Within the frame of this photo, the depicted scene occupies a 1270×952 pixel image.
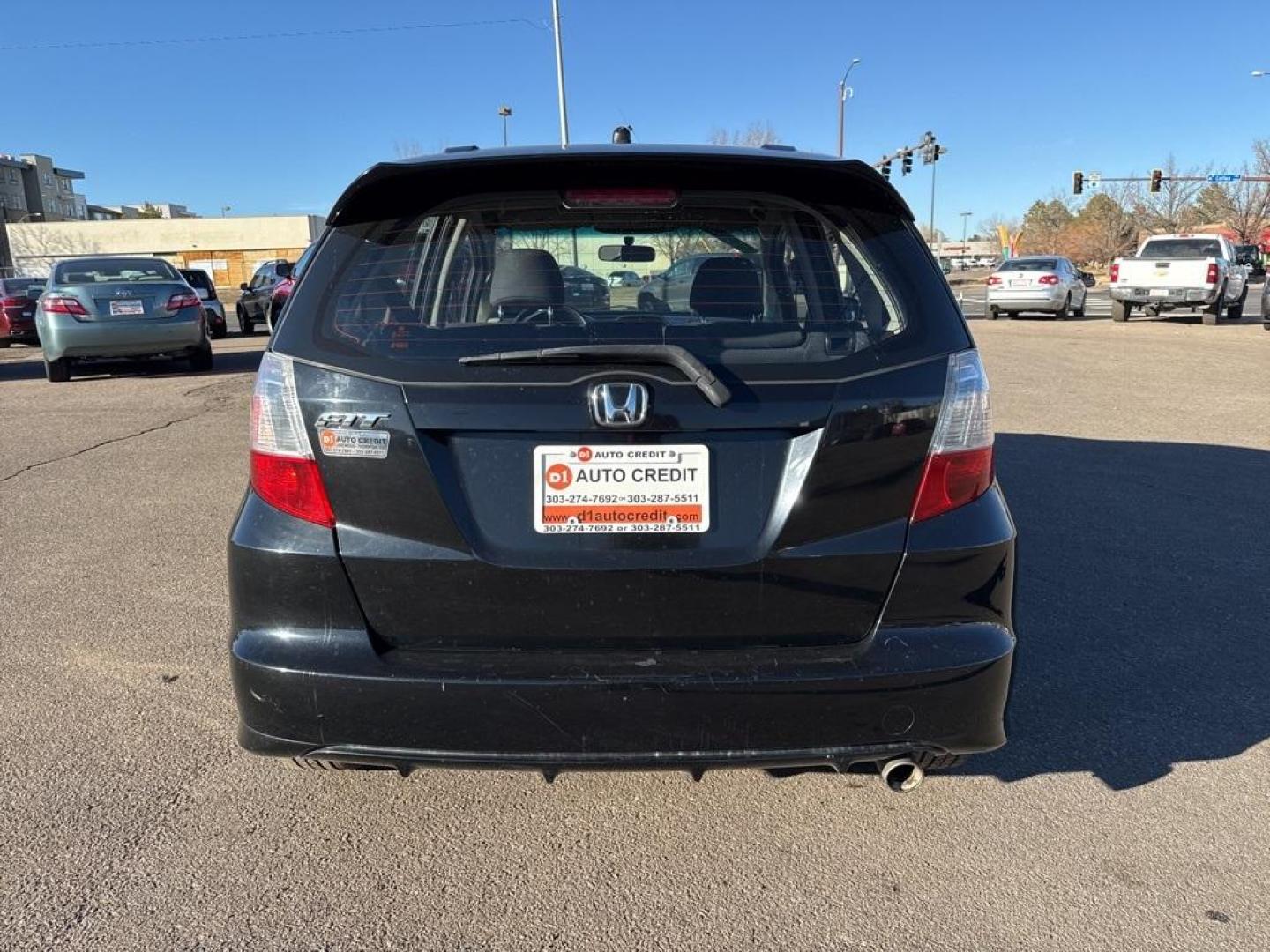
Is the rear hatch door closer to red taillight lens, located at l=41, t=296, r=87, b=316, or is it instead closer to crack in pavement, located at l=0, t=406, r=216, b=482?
crack in pavement, located at l=0, t=406, r=216, b=482

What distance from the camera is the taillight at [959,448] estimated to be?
2203 mm

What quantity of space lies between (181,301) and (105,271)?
1193 millimetres

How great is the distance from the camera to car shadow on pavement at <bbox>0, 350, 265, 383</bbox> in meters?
13.6

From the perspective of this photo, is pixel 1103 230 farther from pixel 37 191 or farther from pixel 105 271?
pixel 37 191

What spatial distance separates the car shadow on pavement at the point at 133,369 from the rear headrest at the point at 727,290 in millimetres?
12361

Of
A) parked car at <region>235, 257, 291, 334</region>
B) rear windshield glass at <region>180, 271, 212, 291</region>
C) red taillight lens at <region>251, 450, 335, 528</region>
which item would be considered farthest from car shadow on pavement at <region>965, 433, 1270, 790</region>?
rear windshield glass at <region>180, 271, 212, 291</region>

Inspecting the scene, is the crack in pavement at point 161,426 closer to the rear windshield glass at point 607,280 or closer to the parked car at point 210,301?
the rear windshield glass at point 607,280

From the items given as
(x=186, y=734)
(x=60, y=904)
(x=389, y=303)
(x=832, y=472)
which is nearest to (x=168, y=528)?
(x=186, y=734)

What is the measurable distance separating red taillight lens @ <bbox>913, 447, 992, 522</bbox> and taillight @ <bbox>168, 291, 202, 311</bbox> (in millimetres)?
12124

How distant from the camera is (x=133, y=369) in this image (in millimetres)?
14305

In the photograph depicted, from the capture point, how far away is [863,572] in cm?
215

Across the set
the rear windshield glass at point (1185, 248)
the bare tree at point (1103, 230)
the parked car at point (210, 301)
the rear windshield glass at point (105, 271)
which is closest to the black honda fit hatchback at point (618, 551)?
the rear windshield glass at point (105, 271)

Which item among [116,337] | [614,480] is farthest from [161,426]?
[614,480]

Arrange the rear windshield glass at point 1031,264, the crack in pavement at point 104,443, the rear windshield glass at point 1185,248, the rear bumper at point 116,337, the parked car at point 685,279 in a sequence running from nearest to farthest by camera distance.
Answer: the parked car at point 685,279 → the crack in pavement at point 104,443 → the rear bumper at point 116,337 → the rear windshield glass at point 1185,248 → the rear windshield glass at point 1031,264
